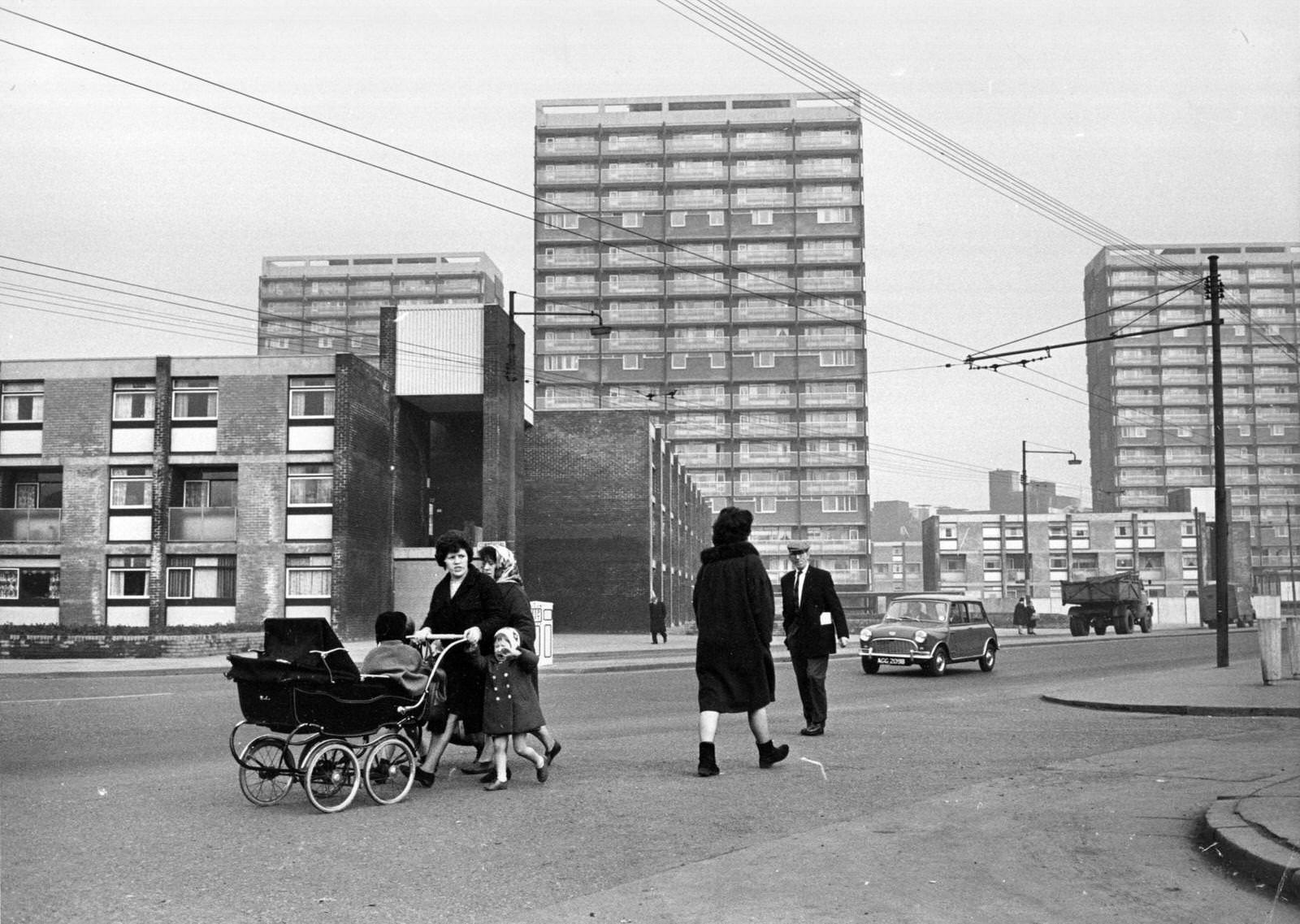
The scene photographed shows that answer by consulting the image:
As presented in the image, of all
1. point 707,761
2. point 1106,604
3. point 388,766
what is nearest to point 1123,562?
point 1106,604

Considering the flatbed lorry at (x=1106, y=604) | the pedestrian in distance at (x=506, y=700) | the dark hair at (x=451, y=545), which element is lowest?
the flatbed lorry at (x=1106, y=604)

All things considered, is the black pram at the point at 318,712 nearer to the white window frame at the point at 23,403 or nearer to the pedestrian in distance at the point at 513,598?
the pedestrian in distance at the point at 513,598

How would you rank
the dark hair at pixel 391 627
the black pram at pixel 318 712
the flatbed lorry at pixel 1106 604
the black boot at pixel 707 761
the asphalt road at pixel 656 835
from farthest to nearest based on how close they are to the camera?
the flatbed lorry at pixel 1106 604 → the black boot at pixel 707 761 → the dark hair at pixel 391 627 → the black pram at pixel 318 712 → the asphalt road at pixel 656 835

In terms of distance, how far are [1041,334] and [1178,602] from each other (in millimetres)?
68850

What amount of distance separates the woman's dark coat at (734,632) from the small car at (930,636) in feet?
45.7

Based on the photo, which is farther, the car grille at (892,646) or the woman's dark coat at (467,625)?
the car grille at (892,646)

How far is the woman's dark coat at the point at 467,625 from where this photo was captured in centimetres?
888

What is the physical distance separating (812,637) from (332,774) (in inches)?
221

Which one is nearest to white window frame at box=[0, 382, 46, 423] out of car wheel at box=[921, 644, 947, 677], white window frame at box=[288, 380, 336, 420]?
white window frame at box=[288, 380, 336, 420]

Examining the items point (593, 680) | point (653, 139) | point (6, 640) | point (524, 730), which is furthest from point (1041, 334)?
point (653, 139)

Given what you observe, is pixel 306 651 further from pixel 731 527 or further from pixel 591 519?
→ pixel 591 519

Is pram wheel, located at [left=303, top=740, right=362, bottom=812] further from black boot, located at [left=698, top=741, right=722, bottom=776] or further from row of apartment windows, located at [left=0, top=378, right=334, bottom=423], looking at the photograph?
row of apartment windows, located at [left=0, top=378, right=334, bottom=423]

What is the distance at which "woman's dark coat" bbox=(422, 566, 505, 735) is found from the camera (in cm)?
888

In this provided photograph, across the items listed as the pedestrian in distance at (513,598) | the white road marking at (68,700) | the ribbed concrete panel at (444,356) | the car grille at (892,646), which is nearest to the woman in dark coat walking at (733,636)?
the pedestrian in distance at (513,598)
